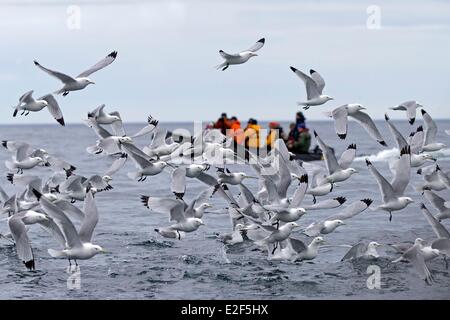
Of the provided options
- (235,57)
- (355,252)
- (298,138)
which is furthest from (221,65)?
(298,138)

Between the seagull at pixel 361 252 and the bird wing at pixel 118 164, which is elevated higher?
the bird wing at pixel 118 164

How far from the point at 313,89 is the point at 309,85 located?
133 mm

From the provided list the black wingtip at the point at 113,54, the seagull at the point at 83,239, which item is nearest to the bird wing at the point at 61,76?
the black wingtip at the point at 113,54

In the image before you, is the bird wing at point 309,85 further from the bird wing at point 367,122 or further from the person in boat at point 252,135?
the person in boat at point 252,135

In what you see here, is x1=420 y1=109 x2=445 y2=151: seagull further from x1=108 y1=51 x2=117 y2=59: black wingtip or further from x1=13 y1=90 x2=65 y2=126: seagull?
x1=13 y1=90 x2=65 y2=126: seagull

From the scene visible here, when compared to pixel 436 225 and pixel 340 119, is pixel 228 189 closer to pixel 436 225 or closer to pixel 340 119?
pixel 340 119

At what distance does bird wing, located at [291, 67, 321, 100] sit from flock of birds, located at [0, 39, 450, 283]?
0.02 meters

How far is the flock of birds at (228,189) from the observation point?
691 inches

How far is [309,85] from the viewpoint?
2084 cm

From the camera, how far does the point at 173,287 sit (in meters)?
17.6

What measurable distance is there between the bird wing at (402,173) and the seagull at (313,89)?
230cm
